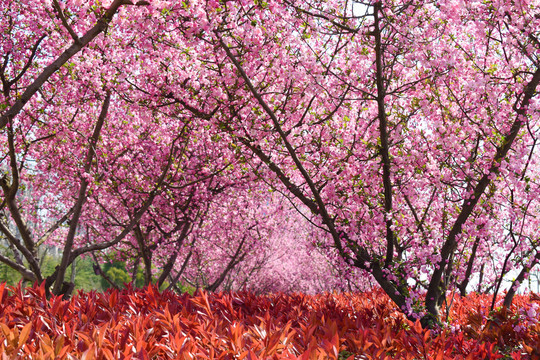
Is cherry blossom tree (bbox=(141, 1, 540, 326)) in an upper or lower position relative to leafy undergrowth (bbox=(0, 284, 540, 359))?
upper

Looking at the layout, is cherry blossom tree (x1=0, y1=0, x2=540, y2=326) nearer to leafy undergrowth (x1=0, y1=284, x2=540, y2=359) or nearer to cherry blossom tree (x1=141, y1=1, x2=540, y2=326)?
cherry blossom tree (x1=141, y1=1, x2=540, y2=326)

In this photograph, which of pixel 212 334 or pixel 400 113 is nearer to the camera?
pixel 212 334

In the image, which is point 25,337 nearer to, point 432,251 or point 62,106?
point 432,251

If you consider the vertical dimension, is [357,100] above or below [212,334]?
above

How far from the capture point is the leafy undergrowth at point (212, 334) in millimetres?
2793

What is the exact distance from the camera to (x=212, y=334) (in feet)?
10.3

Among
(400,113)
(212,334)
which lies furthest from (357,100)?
(212,334)

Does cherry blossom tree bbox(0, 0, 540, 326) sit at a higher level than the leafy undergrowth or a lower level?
higher

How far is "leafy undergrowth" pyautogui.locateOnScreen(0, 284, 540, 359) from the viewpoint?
2793 millimetres

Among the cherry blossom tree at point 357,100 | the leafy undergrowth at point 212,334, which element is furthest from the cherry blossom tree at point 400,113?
the leafy undergrowth at point 212,334

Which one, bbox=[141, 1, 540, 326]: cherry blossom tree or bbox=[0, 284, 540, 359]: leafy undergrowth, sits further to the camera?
bbox=[141, 1, 540, 326]: cherry blossom tree

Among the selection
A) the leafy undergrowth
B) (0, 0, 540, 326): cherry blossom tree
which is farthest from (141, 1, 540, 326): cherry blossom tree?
the leafy undergrowth

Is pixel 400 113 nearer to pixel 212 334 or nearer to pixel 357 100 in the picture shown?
pixel 357 100

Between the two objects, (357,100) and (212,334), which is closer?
(212,334)
